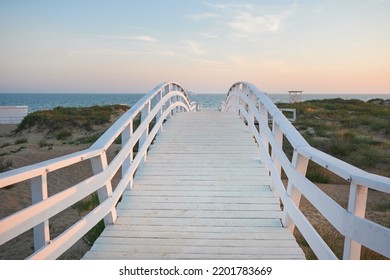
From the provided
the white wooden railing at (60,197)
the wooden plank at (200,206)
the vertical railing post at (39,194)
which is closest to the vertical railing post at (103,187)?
the white wooden railing at (60,197)

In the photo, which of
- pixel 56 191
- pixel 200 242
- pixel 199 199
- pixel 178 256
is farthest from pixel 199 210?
pixel 56 191

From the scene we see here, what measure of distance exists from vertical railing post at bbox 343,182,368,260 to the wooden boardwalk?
1.21 meters

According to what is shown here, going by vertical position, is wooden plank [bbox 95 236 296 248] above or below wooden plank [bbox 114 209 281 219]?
below

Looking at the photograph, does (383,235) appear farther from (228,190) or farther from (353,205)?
(228,190)

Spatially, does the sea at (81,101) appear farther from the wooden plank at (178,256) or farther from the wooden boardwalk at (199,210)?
the wooden plank at (178,256)

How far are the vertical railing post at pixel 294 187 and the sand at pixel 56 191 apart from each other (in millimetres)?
475

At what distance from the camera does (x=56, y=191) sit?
318 inches

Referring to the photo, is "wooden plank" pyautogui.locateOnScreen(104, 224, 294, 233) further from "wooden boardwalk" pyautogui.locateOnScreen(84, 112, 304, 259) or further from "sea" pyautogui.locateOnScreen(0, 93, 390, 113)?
"sea" pyautogui.locateOnScreen(0, 93, 390, 113)

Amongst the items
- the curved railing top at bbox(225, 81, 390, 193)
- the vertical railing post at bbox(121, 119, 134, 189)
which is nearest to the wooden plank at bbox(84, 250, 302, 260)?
the curved railing top at bbox(225, 81, 390, 193)

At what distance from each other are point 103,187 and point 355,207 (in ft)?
8.44

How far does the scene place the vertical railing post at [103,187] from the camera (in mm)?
3617

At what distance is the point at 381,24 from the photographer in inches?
126

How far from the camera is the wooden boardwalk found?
3518mm

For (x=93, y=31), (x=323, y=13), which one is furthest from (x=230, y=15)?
(x=93, y=31)
